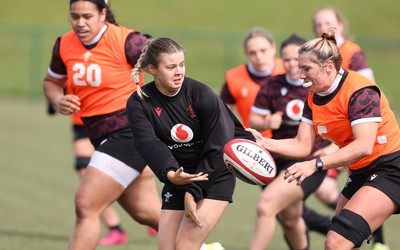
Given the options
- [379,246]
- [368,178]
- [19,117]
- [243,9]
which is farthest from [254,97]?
[243,9]

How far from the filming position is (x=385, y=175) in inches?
210

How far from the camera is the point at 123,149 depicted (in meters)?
6.18

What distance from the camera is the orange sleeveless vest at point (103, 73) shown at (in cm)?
630

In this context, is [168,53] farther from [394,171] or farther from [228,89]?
[228,89]

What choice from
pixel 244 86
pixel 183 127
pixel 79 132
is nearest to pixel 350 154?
pixel 183 127

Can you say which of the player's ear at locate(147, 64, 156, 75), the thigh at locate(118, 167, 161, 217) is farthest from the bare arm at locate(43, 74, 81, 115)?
the player's ear at locate(147, 64, 156, 75)

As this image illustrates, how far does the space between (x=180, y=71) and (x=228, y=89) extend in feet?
8.24

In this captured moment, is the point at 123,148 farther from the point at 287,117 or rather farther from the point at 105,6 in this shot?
the point at 287,117

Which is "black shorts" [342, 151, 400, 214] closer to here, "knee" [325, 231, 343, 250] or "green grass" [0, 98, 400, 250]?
"knee" [325, 231, 343, 250]

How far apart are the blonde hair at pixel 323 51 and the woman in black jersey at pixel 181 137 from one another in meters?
0.63

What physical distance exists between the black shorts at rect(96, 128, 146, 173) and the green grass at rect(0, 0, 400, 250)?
5.74 feet

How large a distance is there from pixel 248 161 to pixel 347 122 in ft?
2.27

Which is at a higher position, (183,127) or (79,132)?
(183,127)

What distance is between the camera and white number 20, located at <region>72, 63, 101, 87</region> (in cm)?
629
